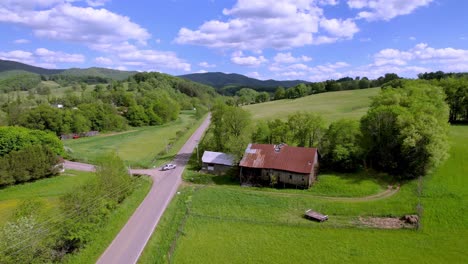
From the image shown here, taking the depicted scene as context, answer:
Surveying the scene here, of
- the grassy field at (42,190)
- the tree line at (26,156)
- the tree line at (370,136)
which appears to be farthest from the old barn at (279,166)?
the tree line at (26,156)

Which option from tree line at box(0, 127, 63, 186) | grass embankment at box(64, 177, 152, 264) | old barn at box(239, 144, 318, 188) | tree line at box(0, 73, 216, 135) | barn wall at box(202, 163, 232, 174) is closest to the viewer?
grass embankment at box(64, 177, 152, 264)

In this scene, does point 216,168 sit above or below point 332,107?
below

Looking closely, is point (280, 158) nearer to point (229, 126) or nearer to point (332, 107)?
point (229, 126)

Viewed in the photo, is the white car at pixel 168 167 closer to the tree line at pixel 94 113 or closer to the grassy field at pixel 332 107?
the grassy field at pixel 332 107

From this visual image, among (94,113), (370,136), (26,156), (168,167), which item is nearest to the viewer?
(370,136)

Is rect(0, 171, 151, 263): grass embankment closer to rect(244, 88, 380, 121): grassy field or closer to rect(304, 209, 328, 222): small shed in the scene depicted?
rect(304, 209, 328, 222): small shed

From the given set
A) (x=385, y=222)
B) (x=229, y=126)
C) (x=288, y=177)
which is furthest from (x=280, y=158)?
(x=385, y=222)

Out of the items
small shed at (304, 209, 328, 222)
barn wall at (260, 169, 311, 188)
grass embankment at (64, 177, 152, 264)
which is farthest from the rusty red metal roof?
grass embankment at (64, 177, 152, 264)

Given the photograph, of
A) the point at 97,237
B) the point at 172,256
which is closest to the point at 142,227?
the point at 97,237
